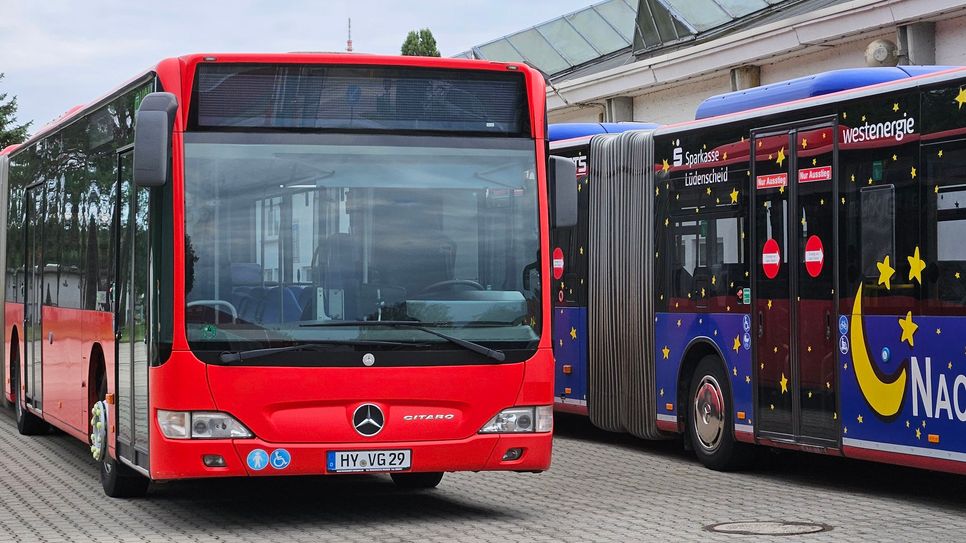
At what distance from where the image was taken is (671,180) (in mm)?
15023

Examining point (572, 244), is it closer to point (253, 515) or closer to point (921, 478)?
point (921, 478)

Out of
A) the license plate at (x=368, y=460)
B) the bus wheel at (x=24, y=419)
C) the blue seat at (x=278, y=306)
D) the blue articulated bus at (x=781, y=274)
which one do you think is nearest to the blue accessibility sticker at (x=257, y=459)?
the license plate at (x=368, y=460)

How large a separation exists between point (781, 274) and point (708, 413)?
184cm

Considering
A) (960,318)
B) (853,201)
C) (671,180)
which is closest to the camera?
(960,318)

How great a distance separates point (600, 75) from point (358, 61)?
64.5 ft

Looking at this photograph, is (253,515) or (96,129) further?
(96,129)

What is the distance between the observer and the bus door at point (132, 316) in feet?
34.4

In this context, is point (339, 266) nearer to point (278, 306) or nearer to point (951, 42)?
point (278, 306)

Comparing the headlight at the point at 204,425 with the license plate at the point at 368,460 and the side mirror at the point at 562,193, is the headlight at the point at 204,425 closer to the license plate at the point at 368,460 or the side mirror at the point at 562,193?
the license plate at the point at 368,460

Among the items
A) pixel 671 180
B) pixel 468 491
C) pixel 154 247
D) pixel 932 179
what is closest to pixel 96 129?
pixel 154 247

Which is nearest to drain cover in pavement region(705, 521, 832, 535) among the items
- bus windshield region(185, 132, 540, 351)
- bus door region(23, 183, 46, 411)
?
bus windshield region(185, 132, 540, 351)

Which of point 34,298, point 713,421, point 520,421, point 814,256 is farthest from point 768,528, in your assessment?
point 34,298

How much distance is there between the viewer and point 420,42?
66312 millimetres

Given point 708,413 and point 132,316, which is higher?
point 132,316
